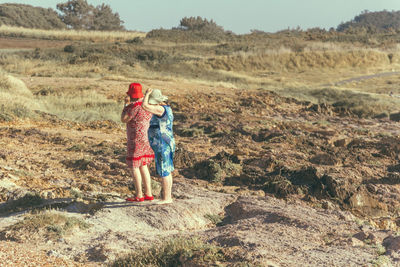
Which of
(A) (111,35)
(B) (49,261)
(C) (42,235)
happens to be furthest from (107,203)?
(A) (111,35)

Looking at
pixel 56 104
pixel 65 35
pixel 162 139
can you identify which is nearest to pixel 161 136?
pixel 162 139

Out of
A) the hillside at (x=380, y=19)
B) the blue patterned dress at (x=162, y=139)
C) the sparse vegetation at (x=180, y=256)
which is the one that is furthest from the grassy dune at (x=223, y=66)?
the hillside at (x=380, y=19)

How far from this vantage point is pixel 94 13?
6744 cm

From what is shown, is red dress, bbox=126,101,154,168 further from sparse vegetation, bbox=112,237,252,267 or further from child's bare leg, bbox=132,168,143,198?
sparse vegetation, bbox=112,237,252,267

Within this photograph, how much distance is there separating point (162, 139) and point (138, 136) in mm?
337

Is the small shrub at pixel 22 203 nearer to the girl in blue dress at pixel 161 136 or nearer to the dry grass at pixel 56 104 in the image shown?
the girl in blue dress at pixel 161 136

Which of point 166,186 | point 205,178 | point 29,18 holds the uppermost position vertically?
point 29,18

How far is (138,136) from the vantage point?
6711 millimetres

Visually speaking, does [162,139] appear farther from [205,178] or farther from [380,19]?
[380,19]

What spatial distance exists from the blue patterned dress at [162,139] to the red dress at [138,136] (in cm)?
12

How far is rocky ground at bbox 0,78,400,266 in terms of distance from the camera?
563 cm

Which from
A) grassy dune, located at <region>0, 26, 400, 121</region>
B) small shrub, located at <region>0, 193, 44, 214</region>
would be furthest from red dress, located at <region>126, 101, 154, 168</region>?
grassy dune, located at <region>0, 26, 400, 121</region>

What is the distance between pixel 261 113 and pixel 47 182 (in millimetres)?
12142

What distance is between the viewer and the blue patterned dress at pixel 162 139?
6.56m
